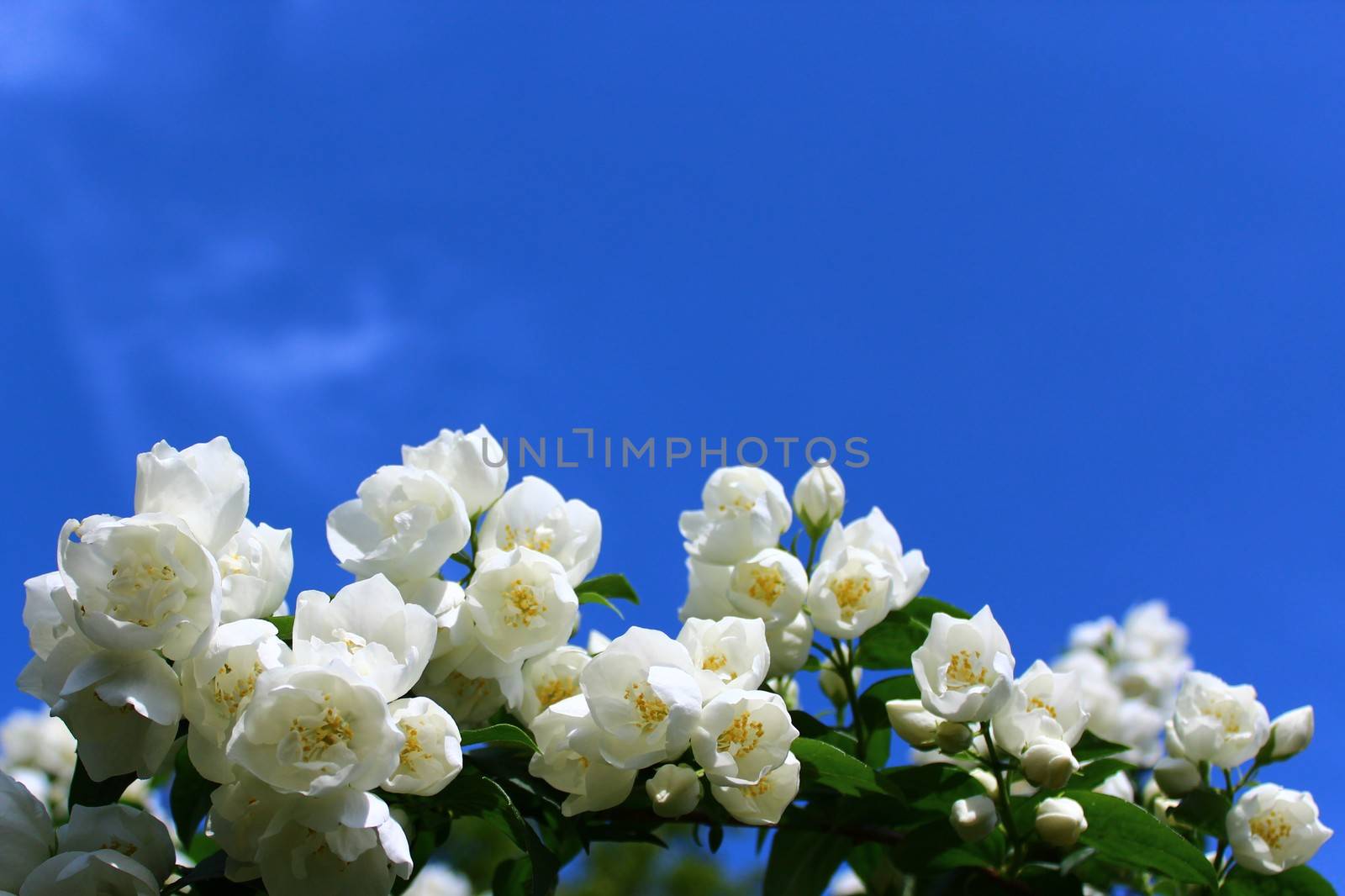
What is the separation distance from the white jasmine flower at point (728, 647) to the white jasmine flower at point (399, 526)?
36 centimetres

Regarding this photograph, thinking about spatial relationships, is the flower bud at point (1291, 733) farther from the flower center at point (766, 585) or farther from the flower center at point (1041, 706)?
the flower center at point (766, 585)

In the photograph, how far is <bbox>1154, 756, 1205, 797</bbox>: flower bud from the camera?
1869mm

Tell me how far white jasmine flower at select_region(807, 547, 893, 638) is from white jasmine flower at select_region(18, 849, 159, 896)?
101cm

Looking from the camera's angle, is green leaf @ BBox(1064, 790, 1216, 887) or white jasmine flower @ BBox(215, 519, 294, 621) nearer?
white jasmine flower @ BBox(215, 519, 294, 621)

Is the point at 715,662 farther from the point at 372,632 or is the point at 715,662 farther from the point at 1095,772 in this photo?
the point at 1095,772

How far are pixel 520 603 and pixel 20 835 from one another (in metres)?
0.68

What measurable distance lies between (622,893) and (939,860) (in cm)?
1389

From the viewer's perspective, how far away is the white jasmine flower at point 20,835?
4.35 ft

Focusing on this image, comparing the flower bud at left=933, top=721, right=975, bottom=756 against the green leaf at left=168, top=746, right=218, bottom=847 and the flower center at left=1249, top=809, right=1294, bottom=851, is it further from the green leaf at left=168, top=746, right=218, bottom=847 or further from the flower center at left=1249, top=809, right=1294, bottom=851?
the green leaf at left=168, top=746, right=218, bottom=847

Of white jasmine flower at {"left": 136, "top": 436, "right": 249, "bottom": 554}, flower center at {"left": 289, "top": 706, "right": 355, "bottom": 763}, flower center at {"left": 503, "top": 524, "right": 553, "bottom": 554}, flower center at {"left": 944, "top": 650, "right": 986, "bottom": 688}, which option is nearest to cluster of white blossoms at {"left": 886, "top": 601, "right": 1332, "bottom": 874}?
flower center at {"left": 944, "top": 650, "right": 986, "bottom": 688}

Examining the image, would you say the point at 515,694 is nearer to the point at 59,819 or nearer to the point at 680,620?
the point at 680,620

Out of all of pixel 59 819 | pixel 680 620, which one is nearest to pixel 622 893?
pixel 59 819

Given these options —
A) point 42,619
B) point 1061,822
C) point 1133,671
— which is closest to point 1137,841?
point 1061,822

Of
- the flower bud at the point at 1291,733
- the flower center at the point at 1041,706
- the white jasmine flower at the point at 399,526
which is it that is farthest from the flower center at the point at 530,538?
the flower bud at the point at 1291,733
